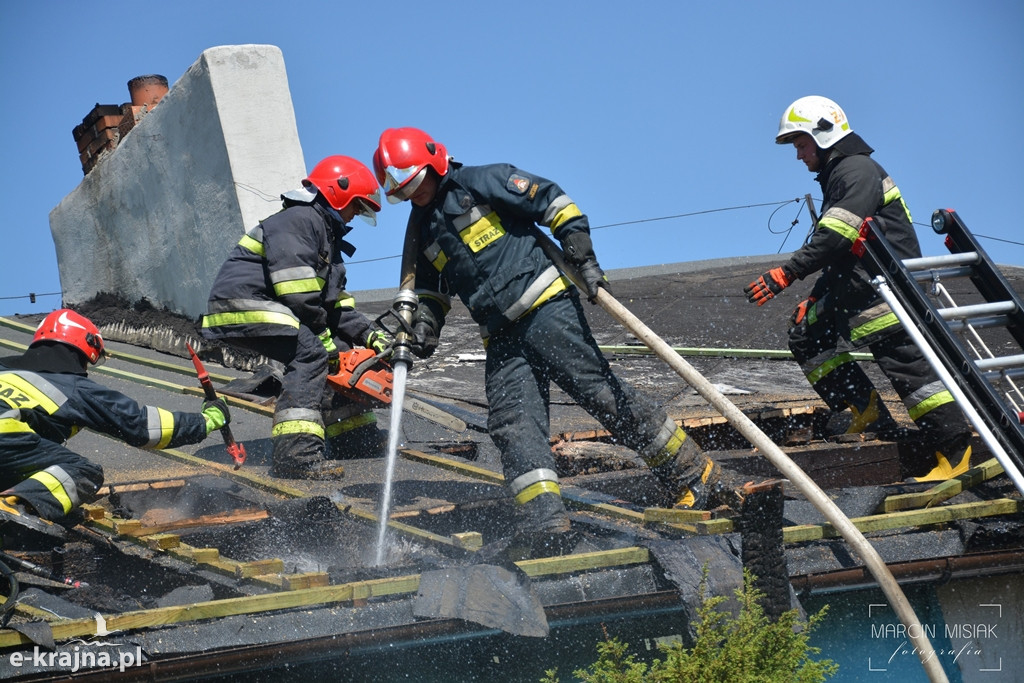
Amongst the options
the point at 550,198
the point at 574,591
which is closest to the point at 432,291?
the point at 550,198

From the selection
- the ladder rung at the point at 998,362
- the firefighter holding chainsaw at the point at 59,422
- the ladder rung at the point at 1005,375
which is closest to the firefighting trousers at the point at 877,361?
the ladder rung at the point at 1005,375

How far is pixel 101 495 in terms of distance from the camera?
15.8ft

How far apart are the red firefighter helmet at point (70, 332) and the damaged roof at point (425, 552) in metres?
0.69

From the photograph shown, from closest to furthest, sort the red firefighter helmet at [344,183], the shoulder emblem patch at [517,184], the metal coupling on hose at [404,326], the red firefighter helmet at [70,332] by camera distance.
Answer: the shoulder emblem patch at [517,184] → the red firefighter helmet at [70,332] → the metal coupling on hose at [404,326] → the red firefighter helmet at [344,183]

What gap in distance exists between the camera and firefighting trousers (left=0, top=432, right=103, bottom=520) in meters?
4.10

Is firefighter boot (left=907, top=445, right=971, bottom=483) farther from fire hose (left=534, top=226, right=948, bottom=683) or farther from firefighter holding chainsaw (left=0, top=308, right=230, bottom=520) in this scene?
firefighter holding chainsaw (left=0, top=308, right=230, bottom=520)

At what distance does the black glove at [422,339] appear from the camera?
475 cm

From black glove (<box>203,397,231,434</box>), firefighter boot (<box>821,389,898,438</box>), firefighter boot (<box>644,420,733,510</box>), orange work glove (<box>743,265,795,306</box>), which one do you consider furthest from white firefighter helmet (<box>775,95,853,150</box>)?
black glove (<box>203,397,231,434</box>)

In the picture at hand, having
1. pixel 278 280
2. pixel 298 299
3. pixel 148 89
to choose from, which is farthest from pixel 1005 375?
pixel 148 89

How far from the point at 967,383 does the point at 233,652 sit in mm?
2812

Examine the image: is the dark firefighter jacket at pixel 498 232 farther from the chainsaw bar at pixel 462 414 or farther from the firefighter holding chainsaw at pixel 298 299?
the chainsaw bar at pixel 462 414

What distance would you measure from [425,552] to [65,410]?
5.53 ft

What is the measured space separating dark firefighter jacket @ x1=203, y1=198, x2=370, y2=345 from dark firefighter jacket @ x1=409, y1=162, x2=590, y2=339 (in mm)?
1113

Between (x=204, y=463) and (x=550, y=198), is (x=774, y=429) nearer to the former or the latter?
(x=550, y=198)
